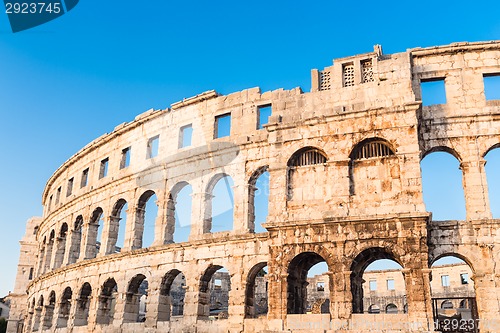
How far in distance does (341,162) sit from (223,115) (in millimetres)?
7375

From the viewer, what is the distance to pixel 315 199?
1755cm

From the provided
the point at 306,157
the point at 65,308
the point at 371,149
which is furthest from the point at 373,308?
the point at 371,149

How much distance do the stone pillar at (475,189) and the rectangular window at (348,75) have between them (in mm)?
4951

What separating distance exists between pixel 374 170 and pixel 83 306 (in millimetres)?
17026

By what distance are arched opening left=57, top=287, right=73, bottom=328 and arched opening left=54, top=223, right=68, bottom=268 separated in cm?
299

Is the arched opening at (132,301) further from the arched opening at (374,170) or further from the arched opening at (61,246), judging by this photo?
the arched opening at (374,170)

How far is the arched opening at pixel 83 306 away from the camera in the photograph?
25.7m

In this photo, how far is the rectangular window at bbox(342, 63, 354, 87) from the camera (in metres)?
19.2

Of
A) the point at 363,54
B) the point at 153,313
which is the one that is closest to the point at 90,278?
the point at 153,313

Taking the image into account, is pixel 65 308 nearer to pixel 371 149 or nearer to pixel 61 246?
pixel 61 246

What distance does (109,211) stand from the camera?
26.0 m

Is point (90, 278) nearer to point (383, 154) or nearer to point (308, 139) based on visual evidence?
point (308, 139)

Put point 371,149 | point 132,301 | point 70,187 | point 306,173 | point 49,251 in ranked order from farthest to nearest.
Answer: point 49,251 → point 70,187 → point 132,301 → point 306,173 → point 371,149

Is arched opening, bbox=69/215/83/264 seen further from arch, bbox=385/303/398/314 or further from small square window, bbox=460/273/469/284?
small square window, bbox=460/273/469/284
